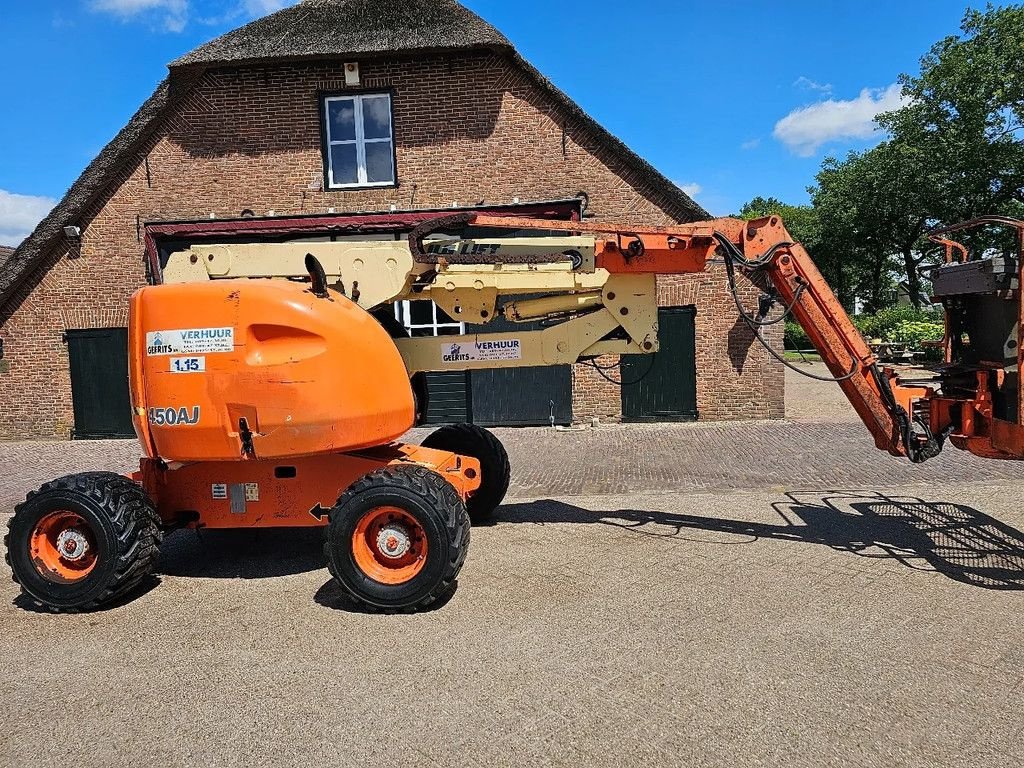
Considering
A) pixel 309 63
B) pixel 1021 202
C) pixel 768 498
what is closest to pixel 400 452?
pixel 768 498

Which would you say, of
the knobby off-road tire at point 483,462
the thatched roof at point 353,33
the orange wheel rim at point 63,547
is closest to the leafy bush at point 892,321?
the thatched roof at point 353,33

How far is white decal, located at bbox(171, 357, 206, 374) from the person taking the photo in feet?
15.4

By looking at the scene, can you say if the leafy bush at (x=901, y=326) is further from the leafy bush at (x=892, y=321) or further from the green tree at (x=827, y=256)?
the green tree at (x=827, y=256)

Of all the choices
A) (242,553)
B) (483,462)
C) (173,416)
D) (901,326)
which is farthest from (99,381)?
(901,326)

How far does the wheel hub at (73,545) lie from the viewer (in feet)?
15.8

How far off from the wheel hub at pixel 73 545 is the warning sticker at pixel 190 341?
4.29 feet

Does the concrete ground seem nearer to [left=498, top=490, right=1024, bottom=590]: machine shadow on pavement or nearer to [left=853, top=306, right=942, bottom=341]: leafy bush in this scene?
[left=498, top=490, right=1024, bottom=590]: machine shadow on pavement

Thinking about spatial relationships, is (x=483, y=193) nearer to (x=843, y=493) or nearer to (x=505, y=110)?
(x=505, y=110)

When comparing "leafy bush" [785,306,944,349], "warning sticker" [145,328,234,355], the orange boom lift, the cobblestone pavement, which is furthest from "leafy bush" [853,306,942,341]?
"warning sticker" [145,328,234,355]

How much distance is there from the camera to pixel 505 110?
41.8 ft

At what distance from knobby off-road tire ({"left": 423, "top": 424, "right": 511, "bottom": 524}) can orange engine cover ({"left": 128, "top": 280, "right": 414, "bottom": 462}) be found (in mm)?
1971

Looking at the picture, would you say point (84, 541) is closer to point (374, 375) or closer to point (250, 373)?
point (250, 373)

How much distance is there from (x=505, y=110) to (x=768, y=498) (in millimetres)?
8510

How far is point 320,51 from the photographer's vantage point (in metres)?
12.4
